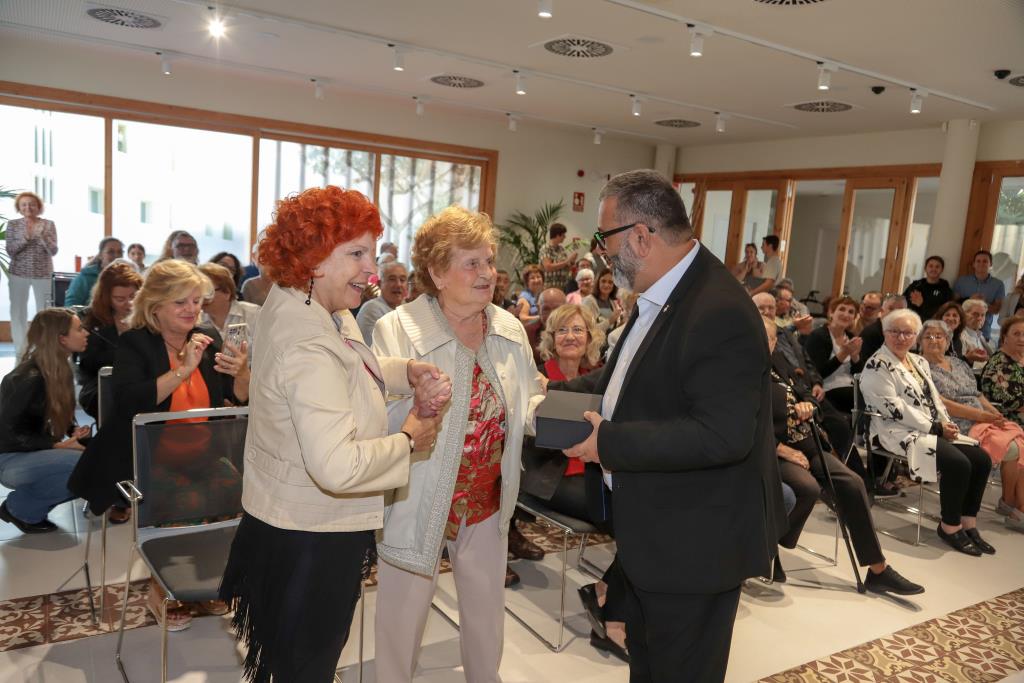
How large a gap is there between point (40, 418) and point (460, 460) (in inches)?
98.8

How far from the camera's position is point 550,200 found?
39.7 ft

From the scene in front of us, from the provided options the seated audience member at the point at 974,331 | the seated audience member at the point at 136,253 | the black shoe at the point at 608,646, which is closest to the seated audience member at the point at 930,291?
the seated audience member at the point at 974,331

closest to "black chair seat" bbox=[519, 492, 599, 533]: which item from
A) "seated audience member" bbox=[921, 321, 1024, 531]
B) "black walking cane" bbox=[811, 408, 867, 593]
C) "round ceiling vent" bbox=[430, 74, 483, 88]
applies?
"black walking cane" bbox=[811, 408, 867, 593]

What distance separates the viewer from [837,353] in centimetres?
580

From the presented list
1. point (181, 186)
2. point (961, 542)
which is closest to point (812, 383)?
point (961, 542)

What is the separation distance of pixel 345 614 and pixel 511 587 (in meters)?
1.81

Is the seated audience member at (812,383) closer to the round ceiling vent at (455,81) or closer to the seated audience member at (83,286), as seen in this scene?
the round ceiling vent at (455,81)

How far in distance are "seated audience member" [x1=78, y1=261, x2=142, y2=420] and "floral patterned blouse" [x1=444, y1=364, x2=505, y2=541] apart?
2.67 m

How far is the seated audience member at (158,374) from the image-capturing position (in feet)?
8.54

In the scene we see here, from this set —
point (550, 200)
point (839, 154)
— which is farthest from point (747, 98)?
point (550, 200)

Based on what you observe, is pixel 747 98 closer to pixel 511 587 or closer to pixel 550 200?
pixel 550 200

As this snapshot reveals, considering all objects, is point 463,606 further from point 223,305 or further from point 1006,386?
point 1006,386

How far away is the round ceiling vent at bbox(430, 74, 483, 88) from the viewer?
8.26m

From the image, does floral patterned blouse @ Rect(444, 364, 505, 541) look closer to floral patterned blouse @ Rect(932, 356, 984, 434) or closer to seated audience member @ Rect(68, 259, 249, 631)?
seated audience member @ Rect(68, 259, 249, 631)
